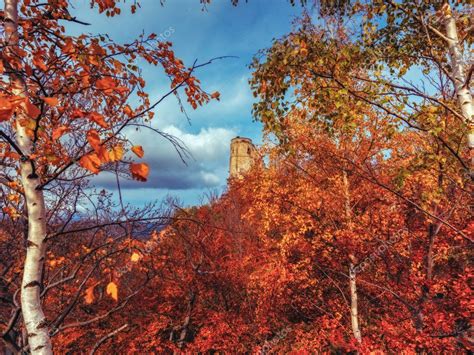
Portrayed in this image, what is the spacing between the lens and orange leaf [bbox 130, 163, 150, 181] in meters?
2.06

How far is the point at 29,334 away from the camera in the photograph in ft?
7.95

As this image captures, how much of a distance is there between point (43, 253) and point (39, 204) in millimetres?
451

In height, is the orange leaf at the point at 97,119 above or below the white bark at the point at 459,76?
below

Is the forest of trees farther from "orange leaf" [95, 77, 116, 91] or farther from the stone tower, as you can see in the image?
the stone tower

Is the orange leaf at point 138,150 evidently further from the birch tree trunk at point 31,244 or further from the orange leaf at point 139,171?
the birch tree trunk at point 31,244

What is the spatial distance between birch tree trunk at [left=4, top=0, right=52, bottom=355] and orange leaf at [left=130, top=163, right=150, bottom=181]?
3.68 ft

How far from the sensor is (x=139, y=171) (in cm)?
210

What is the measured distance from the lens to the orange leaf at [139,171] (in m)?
2.06

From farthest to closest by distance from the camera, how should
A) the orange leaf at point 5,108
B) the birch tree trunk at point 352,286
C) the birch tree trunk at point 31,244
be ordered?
1. the birch tree trunk at point 352,286
2. the birch tree trunk at point 31,244
3. the orange leaf at point 5,108

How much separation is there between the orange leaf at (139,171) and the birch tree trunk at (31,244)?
1.12 meters

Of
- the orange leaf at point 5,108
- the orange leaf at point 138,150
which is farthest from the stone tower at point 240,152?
the orange leaf at point 5,108


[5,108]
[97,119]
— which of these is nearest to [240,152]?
[97,119]

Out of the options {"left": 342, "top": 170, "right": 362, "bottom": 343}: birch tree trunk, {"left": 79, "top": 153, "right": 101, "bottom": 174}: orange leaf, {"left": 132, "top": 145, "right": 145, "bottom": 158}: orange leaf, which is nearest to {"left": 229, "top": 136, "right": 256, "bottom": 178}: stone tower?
{"left": 342, "top": 170, "right": 362, "bottom": 343}: birch tree trunk

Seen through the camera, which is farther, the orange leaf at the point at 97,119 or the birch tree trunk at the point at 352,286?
the birch tree trunk at the point at 352,286
